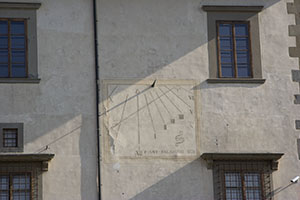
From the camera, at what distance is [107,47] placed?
76.6ft

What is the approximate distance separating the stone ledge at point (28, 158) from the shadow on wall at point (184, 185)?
2197 millimetres

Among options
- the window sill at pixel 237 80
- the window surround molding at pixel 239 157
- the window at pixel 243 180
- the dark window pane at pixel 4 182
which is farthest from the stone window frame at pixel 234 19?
the dark window pane at pixel 4 182

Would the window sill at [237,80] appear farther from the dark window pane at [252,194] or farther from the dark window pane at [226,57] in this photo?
the dark window pane at [252,194]

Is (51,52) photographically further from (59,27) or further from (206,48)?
(206,48)

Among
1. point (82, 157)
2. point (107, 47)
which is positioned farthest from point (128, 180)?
point (107, 47)

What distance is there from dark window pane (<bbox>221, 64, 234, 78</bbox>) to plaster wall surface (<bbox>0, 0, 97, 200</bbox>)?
10.6ft

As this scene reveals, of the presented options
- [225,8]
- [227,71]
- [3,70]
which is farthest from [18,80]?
[225,8]

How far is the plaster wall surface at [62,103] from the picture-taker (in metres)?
22.4

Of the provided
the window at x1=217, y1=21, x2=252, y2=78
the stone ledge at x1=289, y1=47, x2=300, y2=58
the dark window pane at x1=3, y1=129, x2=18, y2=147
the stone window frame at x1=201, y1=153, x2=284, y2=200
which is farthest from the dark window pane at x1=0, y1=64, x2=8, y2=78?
the stone ledge at x1=289, y1=47, x2=300, y2=58

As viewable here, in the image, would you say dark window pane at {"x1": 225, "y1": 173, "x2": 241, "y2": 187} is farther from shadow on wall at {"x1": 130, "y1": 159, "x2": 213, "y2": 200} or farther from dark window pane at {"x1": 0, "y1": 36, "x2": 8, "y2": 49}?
dark window pane at {"x1": 0, "y1": 36, "x2": 8, "y2": 49}

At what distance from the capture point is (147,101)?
912 inches

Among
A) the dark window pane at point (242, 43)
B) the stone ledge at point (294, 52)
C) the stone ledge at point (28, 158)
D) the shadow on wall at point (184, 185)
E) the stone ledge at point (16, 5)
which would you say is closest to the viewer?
the stone ledge at point (28, 158)

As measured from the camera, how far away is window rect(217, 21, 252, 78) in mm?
23734

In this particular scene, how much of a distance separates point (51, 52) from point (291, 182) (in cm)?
655
